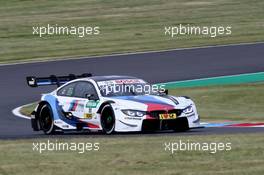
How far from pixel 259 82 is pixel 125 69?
516cm

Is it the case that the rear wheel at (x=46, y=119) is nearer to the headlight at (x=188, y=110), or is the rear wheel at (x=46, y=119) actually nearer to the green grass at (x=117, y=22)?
the headlight at (x=188, y=110)

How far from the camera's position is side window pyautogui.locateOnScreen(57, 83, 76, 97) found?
1870cm

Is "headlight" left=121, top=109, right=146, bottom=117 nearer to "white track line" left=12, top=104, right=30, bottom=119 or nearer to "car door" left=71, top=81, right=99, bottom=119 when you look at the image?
"car door" left=71, top=81, right=99, bottom=119

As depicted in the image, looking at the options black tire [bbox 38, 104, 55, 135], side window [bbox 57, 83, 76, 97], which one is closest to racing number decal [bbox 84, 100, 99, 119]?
side window [bbox 57, 83, 76, 97]

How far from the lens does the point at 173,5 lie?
43094 millimetres

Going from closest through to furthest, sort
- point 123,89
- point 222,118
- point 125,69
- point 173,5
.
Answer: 1. point 123,89
2. point 222,118
3. point 125,69
4. point 173,5

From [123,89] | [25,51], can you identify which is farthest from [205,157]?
[25,51]

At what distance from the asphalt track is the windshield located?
586 centimetres

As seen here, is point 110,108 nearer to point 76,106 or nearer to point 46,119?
point 76,106

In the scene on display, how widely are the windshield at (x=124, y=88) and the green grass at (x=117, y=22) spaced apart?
14094mm

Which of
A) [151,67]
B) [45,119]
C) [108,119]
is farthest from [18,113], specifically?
[151,67]

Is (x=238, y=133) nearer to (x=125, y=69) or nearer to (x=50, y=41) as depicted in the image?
(x=125, y=69)

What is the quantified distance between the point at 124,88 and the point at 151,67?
36.9ft

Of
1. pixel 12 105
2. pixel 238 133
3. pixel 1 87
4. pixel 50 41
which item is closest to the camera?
pixel 238 133
